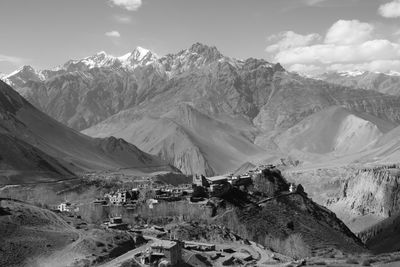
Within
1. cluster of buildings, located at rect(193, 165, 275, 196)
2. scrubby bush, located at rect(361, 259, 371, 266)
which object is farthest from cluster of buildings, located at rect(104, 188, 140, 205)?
scrubby bush, located at rect(361, 259, 371, 266)

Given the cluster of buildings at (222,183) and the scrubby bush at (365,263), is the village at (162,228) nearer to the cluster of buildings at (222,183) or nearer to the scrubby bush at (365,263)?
the cluster of buildings at (222,183)

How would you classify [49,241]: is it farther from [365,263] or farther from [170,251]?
[365,263]

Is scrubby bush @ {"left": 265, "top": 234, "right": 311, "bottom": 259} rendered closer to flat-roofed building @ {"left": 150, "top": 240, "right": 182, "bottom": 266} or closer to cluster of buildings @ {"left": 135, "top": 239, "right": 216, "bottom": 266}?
cluster of buildings @ {"left": 135, "top": 239, "right": 216, "bottom": 266}

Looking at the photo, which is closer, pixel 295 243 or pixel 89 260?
pixel 89 260

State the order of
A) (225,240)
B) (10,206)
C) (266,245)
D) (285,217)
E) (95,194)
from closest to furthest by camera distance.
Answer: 1. (10,206)
2. (225,240)
3. (266,245)
4. (285,217)
5. (95,194)

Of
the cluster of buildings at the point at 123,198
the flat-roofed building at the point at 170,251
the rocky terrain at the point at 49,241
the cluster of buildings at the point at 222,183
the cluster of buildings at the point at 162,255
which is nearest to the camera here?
the cluster of buildings at the point at 162,255

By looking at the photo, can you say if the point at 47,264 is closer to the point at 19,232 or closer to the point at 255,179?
the point at 19,232

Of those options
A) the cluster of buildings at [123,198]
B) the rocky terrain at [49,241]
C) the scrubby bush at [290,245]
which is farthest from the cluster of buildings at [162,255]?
the cluster of buildings at [123,198]

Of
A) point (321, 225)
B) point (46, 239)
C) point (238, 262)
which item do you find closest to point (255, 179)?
point (321, 225)

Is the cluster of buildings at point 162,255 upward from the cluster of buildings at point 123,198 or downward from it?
downward

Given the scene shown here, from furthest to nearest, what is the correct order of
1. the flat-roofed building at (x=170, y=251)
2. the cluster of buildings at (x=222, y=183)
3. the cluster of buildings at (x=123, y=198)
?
the cluster of buildings at (x=123, y=198), the cluster of buildings at (x=222, y=183), the flat-roofed building at (x=170, y=251)
